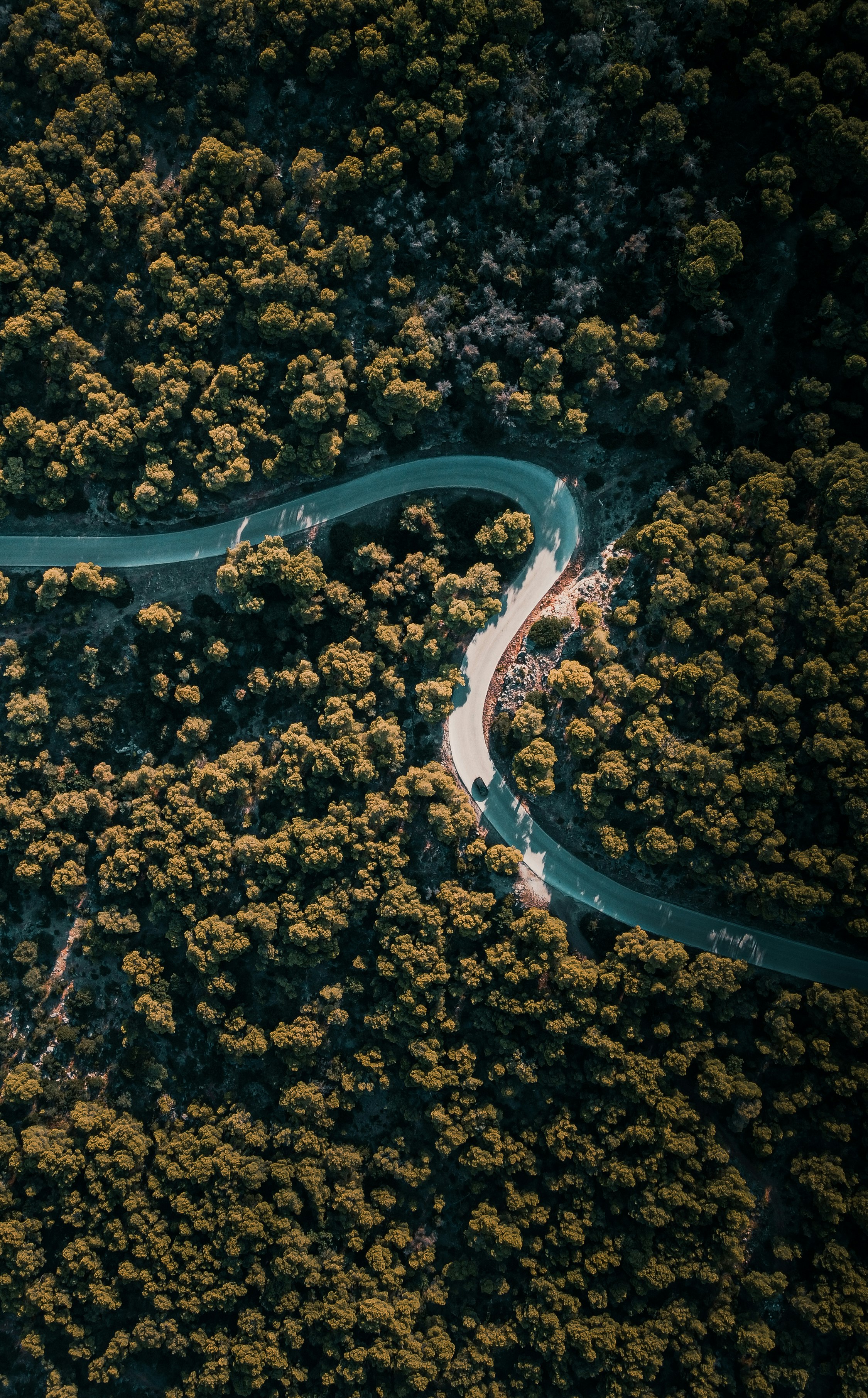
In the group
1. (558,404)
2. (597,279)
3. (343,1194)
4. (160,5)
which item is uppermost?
(160,5)

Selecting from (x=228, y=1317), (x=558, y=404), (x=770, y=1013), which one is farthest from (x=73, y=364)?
(x=228, y=1317)

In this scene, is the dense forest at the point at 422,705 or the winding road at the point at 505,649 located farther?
the winding road at the point at 505,649

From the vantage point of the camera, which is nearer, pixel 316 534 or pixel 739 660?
pixel 739 660

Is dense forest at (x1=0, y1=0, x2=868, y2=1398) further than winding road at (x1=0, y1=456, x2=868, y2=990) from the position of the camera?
No

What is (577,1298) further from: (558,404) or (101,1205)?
(558,404)
